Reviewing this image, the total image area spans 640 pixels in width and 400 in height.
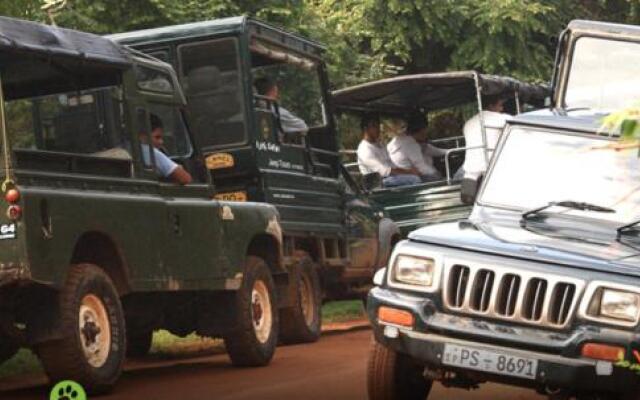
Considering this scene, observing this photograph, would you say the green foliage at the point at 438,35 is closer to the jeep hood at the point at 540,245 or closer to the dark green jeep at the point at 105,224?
the dark green jeep at the point at 105,224

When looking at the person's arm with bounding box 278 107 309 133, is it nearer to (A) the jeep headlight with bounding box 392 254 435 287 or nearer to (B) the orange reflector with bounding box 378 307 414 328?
(A) the jeep headlight with bounding box 392 254 435 287

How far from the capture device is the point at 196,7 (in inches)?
839

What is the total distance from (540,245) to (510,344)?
0.72m

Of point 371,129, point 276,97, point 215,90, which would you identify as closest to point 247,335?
point 215,90

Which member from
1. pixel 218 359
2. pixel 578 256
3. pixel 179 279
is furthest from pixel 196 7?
pixel 578 256

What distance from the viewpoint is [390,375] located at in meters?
9.04

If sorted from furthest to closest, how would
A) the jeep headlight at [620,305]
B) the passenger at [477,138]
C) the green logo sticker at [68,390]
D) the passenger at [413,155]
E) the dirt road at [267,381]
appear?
the passenger at [413,155] < the passenger at [477,138] < the dirt road at [267,381] < the green logo sticker at [68,390] < the jeep headlight at [620,305]

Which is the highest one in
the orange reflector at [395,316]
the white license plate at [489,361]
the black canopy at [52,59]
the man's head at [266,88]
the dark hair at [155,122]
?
the black canopy at [52,59]

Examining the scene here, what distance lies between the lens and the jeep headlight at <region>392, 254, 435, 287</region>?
8742mm

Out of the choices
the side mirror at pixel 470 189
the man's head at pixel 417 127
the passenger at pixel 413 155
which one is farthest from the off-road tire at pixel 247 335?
the man's head at pixel 417 127

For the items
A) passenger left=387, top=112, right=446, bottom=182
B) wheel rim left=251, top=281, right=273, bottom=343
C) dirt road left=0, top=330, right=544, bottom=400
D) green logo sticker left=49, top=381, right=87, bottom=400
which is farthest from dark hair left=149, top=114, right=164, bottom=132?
passenger left=387, top=112, right=446, bottom=182

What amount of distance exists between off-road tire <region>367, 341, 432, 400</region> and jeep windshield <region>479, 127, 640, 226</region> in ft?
4.56

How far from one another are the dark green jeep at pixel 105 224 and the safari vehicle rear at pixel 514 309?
2294mm

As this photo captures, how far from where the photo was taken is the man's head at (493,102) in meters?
20.4
